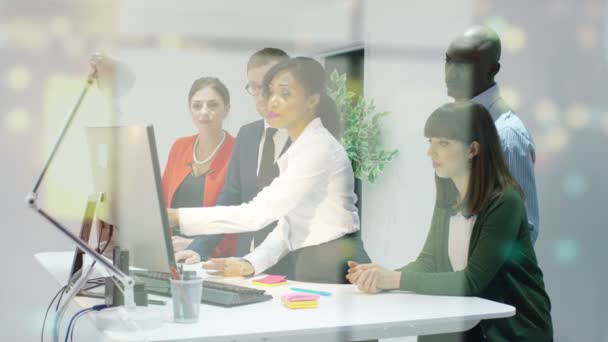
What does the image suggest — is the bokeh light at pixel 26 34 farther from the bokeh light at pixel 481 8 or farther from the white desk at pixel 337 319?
the bokeh light at pixel 481 8

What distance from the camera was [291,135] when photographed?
2434 millimetres

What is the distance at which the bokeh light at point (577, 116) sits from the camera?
319cm

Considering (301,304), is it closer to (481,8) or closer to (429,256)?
(429,256)

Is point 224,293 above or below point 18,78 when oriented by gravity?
below

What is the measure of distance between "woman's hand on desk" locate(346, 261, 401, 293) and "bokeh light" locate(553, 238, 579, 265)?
1.60 metres

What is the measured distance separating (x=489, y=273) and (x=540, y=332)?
0.22m

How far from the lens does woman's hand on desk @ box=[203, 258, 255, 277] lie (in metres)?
2.08

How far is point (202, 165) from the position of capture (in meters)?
2.76

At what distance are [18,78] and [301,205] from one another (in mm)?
1553

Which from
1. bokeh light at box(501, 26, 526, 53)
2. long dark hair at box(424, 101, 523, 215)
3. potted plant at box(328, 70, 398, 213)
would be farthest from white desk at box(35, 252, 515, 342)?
potted plant at box(328, 70, 398, 213)

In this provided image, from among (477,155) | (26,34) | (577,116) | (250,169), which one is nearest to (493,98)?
(477,155)

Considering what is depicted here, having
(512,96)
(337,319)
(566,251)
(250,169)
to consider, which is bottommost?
(566,251)

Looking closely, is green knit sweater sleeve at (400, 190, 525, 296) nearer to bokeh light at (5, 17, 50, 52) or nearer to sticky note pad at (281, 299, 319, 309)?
sticky note pad at (281, 299, 319, 309)

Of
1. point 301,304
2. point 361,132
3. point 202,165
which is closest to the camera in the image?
point 301,304
